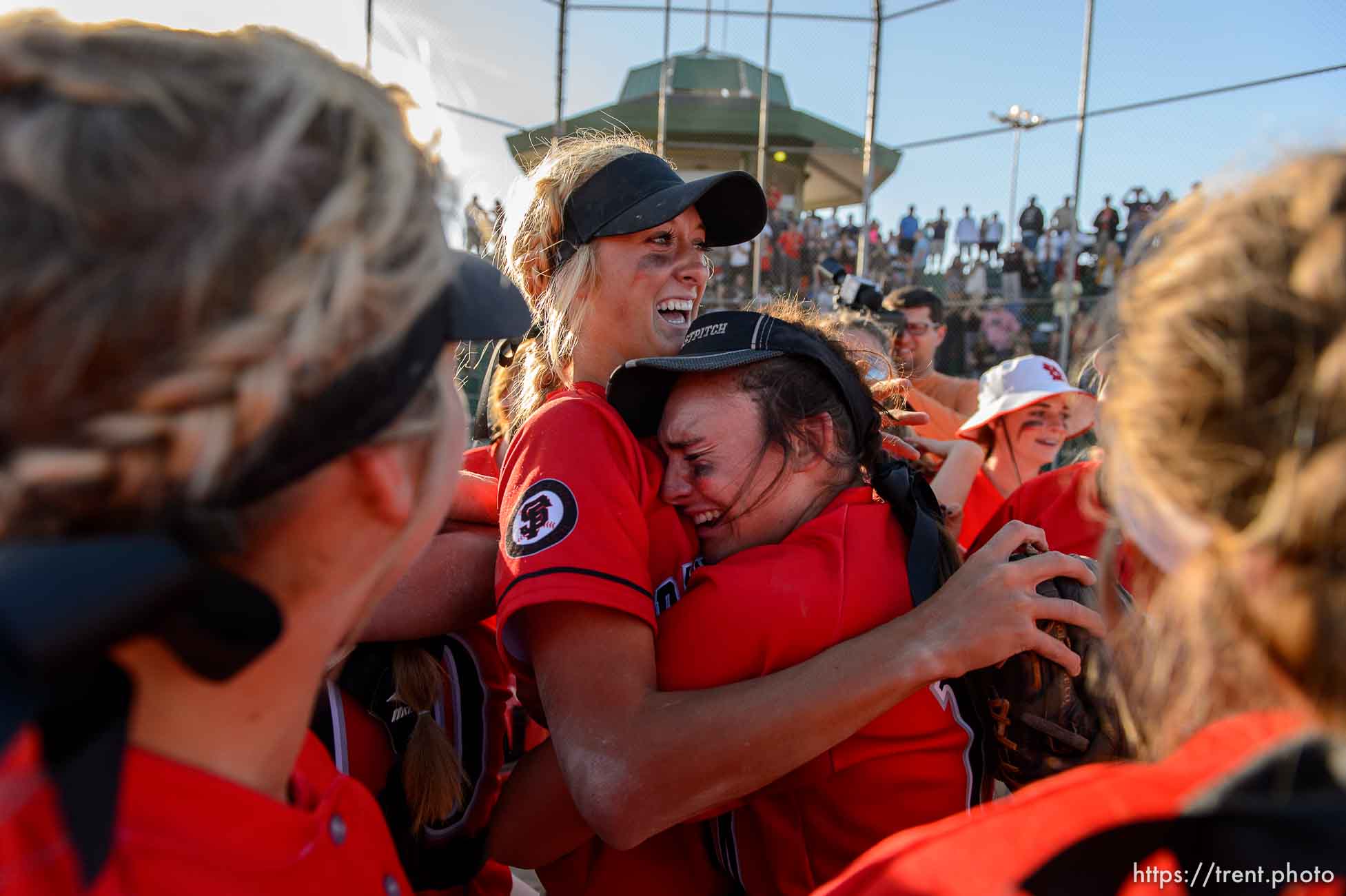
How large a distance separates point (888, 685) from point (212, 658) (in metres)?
1.06

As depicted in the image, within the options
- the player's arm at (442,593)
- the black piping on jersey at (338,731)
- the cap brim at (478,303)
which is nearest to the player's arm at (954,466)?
the player's arm at (442,593)

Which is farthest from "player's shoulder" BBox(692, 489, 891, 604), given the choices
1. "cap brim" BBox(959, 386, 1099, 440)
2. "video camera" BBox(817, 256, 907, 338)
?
"video camera" BBox(817, 256, 907, 338)

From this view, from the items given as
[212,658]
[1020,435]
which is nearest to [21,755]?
[212,658]

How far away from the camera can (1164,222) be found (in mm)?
998

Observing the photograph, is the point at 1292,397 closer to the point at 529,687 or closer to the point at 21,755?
the point at 21,755

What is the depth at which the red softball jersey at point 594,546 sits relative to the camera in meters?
1.57

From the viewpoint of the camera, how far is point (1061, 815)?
0.82 meters

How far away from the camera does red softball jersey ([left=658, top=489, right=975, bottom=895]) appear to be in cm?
156

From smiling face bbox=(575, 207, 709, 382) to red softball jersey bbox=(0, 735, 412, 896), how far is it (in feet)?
4.42

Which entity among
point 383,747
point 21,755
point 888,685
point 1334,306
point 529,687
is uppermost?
point 1334,306

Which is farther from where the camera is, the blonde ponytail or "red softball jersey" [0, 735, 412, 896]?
the blonde ponytail

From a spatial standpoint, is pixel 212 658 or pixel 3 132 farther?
pixel 212 658

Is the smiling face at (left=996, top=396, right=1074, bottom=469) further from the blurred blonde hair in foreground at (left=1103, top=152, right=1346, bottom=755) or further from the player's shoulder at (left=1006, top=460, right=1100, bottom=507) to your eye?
the blurred blonde hair in foreground at (left=1103, top=152, right=1346, bottom=755)

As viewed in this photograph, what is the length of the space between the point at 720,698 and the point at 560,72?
393 inches
